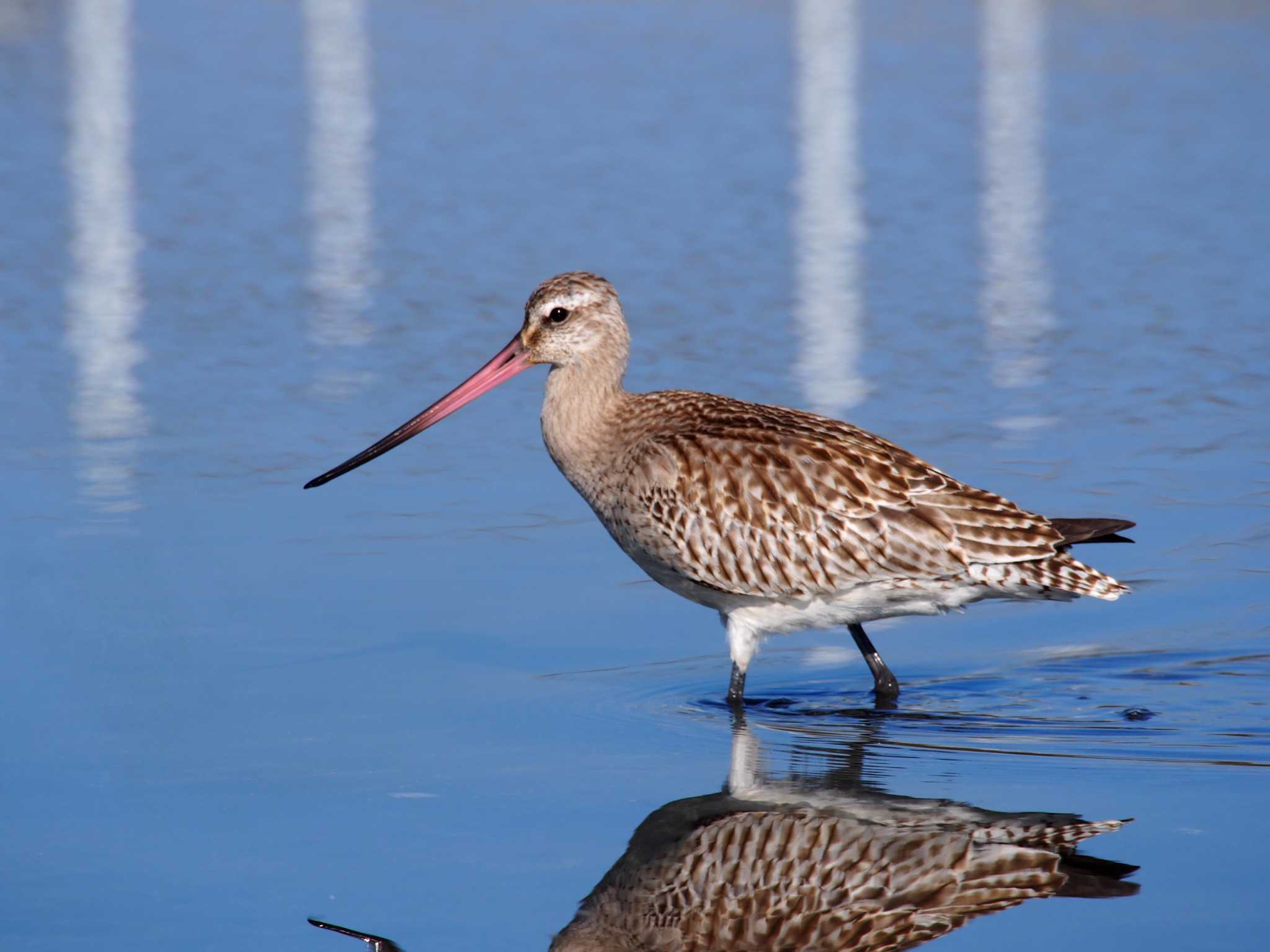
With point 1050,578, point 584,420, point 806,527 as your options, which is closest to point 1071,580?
point 1050,578

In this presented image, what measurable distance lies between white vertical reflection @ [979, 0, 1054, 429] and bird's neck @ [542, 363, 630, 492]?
10.2 ft

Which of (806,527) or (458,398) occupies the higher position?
(458,398)

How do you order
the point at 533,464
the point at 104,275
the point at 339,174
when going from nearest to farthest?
1. the point at 533,464
2. the point at 104,275
3. the point at 339,174

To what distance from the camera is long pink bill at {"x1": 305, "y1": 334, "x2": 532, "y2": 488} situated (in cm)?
762

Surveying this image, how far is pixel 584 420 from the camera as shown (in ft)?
24.5

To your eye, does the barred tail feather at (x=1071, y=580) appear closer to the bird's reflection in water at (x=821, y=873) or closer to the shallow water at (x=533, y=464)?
the shallow water at (x=533, y=464)

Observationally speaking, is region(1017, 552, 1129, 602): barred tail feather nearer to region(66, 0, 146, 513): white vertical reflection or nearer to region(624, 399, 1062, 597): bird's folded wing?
region(624, 399, 1062, 597): bird's folded wing

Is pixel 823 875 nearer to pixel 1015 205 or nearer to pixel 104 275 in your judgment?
pixel 104 275

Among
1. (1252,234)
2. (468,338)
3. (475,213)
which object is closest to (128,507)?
(468,338)

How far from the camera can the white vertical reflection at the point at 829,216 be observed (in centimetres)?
1100

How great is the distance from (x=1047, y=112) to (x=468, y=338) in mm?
9898

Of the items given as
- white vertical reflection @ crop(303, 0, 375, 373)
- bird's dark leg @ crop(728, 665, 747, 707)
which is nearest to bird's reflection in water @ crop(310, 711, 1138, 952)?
bird's dark leg @ crop(728, 665, 747, 707)

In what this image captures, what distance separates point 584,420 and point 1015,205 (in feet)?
29.0

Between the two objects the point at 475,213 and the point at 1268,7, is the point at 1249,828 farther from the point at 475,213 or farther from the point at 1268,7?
the point at 1268,7
